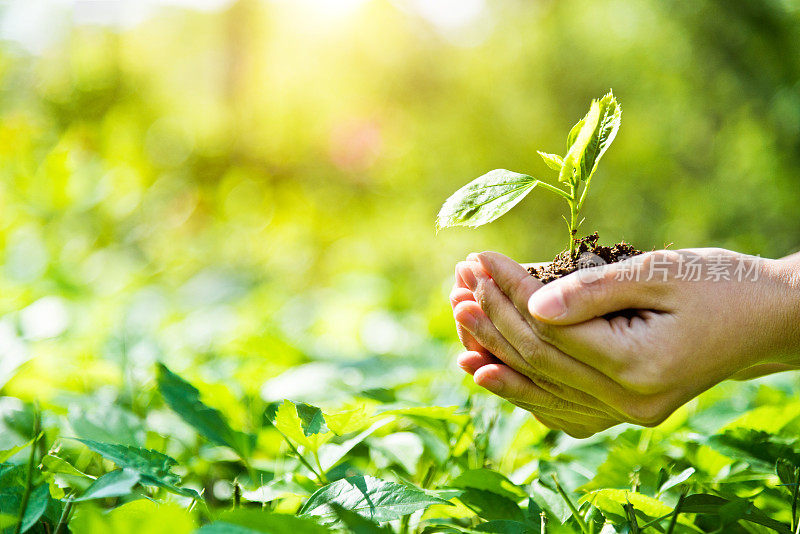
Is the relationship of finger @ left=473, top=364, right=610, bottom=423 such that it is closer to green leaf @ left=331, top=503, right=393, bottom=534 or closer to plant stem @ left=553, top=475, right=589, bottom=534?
plant stem @ left=553, top=475, right=589, bottom=534

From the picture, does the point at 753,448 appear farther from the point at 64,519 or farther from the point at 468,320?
the point at 64,519

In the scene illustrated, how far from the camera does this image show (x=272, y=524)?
0.41 m

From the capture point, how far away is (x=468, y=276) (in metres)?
0.62

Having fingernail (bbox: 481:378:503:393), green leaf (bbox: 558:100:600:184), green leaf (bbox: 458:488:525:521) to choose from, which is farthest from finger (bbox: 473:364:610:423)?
green leaf (bbox: 558:100:600:184)

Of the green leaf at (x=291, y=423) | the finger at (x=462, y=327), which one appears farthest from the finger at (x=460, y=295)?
the green leaf at (x=291, y=423)

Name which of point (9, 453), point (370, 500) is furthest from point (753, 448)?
point (9, 453)

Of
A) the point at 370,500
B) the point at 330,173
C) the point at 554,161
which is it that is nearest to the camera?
the point at 370,500

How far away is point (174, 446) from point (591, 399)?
0.57 metres

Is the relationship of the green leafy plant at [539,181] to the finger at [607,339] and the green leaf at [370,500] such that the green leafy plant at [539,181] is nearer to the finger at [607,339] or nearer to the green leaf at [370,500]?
the finger at [607,339]

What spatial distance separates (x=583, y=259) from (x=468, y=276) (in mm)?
118

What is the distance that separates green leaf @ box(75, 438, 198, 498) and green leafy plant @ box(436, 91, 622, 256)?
329 millimetres

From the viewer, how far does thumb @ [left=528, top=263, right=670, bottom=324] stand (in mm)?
519

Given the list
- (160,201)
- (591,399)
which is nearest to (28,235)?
(160,201)

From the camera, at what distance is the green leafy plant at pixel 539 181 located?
558 mm
